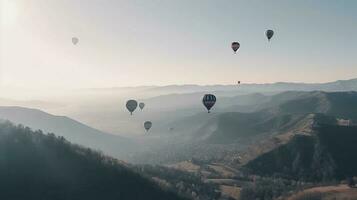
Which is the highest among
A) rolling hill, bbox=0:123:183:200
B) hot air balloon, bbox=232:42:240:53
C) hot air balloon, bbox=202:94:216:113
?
hot air balloon, bbox=232:42:240:53

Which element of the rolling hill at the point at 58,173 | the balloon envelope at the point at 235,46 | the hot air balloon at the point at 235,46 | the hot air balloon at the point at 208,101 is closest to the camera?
the rolling hill at the point at 58,173

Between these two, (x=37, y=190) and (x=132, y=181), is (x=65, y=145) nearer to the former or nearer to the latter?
(x=132, y=181)

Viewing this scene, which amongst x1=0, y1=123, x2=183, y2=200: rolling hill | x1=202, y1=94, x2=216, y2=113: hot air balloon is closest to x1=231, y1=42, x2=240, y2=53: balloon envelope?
x1=202, y1=94, x2=216, y2=113: hot air balloon

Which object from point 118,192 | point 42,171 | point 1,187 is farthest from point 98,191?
point 1,187

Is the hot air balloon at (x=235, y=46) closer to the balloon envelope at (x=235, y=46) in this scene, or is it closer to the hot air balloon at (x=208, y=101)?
the balloon envelope at (x=235, y=46)

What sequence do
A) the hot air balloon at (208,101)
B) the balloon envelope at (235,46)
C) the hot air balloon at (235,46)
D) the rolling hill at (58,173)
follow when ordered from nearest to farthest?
the rolling hill at (58,173) → the hot air balloon at (208,101) → the hot air balloon at (235,46) → the balloon envelope at (235,46)

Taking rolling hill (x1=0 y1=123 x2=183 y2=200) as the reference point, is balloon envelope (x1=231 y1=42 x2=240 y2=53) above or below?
above

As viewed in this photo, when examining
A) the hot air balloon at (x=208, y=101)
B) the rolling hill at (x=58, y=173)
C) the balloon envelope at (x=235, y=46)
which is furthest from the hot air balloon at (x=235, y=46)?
the rolling hill at (x=58, y=173)

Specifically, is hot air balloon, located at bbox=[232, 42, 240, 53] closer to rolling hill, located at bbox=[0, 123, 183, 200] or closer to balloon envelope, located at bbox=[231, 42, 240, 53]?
balloon envelope, located at bbox=[231, 42, 240, 53]

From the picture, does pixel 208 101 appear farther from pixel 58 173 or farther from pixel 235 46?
pixel 58 173

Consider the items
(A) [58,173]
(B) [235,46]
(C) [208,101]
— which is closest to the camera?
(A) [58,173]

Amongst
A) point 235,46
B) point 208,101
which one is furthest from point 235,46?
point 208,101
